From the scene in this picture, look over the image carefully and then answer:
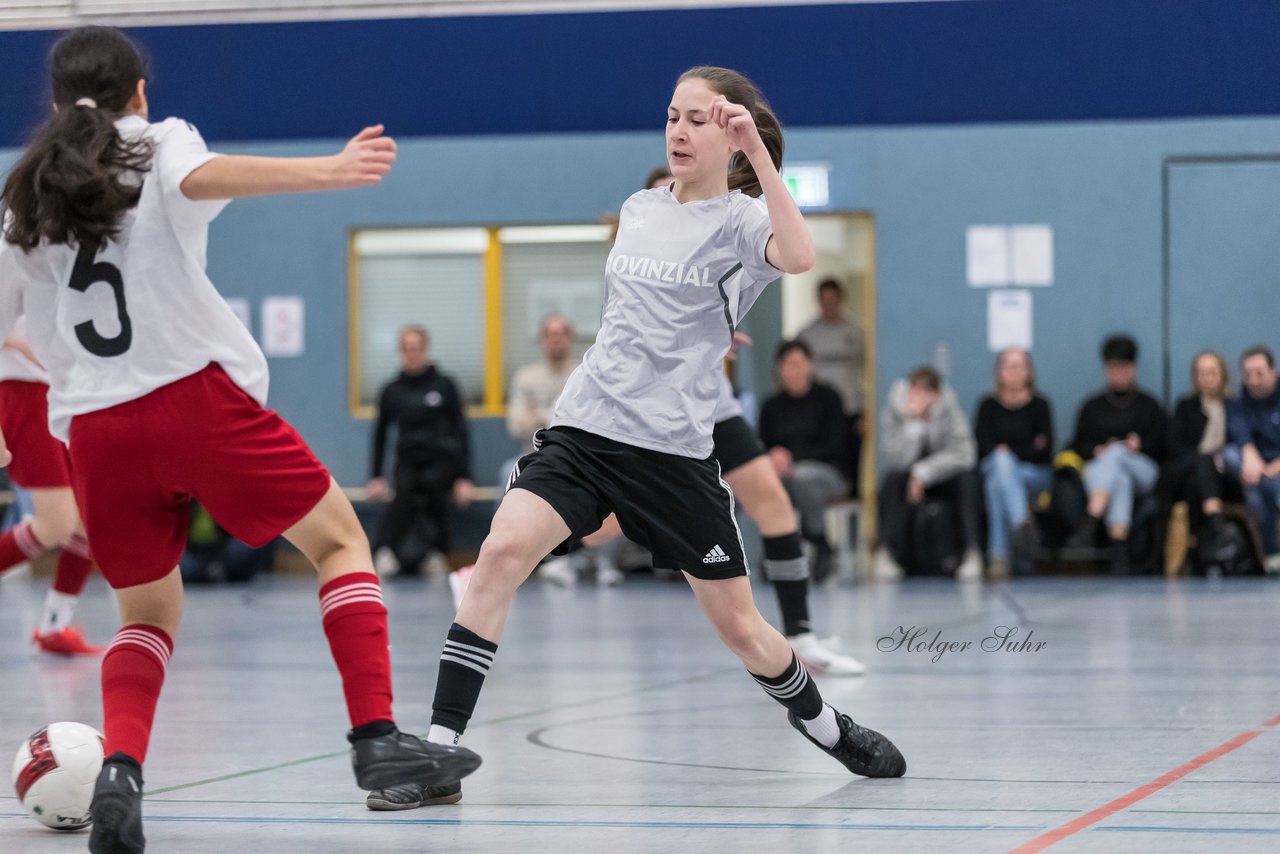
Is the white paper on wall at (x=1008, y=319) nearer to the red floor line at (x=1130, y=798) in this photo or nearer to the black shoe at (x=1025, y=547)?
the black shoe at (x=1025, y=547)

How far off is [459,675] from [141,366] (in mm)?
953

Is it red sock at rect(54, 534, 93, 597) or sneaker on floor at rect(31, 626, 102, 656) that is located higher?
red sock at rect(54, 534, 93, 597)

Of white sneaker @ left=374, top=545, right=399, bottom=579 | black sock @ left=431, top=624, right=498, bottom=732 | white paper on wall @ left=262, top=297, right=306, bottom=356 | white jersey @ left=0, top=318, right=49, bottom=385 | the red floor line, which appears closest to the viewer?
the red floor line

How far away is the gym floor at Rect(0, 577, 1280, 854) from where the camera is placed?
3.52 metres

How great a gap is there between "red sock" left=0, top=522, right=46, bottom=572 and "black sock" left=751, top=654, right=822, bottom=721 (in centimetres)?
416

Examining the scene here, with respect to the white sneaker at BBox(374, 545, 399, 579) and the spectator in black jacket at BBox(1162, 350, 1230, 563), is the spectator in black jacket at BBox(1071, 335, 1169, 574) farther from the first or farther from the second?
the white sneaker at BBox(374, 545, 399, 579)

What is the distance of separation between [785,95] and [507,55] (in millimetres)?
2256

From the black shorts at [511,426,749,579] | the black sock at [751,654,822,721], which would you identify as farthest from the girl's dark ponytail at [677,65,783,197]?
the black sock at [751,654,822,721]

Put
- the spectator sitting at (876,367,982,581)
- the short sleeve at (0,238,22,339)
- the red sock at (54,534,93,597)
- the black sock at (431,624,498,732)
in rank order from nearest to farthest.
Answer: the short sleeve at (0,238,22,339) < the black sock at (431,624,498,732) < the red sock at (54,534,93,597) < the spectator sitting at (876,367,982,581)

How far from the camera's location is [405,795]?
12.2 ft

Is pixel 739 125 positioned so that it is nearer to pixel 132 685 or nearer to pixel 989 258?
pixel 132 685

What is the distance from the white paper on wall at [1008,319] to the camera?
42.3 ft

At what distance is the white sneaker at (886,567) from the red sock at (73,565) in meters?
6.14

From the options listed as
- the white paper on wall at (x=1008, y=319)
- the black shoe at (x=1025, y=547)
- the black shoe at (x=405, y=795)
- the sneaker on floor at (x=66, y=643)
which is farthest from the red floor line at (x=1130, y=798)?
the white paper on wall at (x=1008, y=319)
